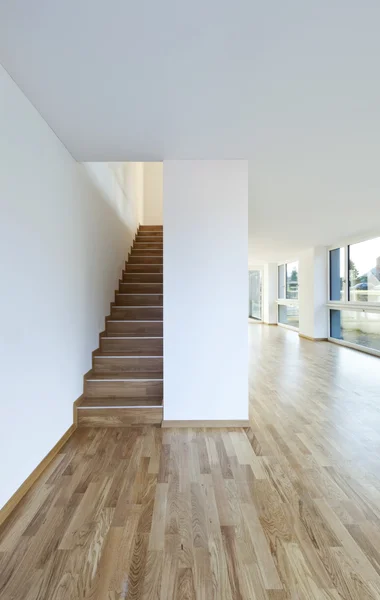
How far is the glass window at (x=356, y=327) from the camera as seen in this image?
22.0 feet

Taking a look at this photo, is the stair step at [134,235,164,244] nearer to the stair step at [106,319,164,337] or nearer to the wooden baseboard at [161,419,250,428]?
the stair step at [106,319,164,337]

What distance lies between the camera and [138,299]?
487cm

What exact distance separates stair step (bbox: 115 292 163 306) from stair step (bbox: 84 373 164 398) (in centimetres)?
164

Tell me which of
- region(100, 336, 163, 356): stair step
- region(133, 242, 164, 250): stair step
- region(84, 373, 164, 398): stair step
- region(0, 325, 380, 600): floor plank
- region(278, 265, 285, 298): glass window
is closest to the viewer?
region(0, 325, 380, 600): floor plank

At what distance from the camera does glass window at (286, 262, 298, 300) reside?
10833 mm

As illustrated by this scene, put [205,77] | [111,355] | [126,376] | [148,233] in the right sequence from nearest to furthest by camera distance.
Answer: [205,77] → [126,376] → [111,355] → [148,233]

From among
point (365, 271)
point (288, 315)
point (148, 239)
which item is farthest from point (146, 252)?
point (288, 315)

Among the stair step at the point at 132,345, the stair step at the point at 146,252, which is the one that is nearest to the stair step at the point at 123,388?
the stair step at the point at 132,345

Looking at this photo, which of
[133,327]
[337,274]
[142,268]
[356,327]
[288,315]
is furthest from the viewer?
[288,315]

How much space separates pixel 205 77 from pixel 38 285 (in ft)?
5.43

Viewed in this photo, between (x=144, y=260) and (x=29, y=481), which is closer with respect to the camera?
(x=29, y=481)

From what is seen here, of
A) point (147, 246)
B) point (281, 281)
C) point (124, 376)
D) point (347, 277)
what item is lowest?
point (124, 376)

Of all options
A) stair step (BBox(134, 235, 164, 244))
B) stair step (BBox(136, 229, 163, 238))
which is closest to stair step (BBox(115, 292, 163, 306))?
stair step (BBox(134, 235, 164, 244))

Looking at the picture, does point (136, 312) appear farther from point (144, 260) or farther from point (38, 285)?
point (38, 285)
